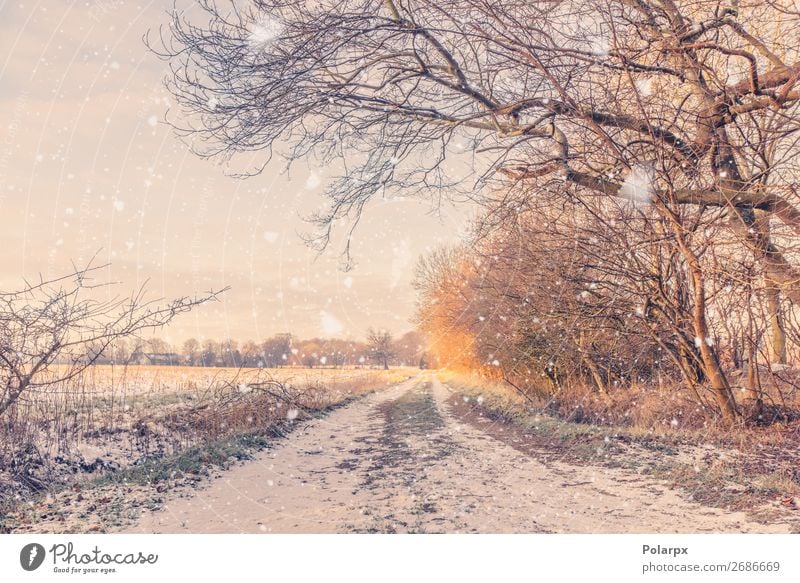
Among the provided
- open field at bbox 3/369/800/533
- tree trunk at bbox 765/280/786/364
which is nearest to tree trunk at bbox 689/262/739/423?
open field at bbox 3/369/800/533

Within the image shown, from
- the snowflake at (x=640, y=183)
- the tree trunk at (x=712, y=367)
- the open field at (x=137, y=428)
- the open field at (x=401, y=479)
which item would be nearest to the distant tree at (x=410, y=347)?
the open field at (x=137, y=428)

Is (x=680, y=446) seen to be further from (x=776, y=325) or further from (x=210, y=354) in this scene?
(x=210, y=354)

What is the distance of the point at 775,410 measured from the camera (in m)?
8.89

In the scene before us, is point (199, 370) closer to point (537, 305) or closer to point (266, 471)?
point (266, 471)

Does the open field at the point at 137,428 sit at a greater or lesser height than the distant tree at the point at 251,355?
lesser

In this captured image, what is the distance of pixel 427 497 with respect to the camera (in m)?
5.80

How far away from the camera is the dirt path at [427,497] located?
15.8ft

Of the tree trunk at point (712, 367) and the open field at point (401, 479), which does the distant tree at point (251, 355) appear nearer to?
the open field at point (401, 479)

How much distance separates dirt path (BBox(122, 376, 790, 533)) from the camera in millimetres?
4805

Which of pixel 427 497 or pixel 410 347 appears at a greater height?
pixel 410 347

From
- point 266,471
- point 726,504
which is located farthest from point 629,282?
point 266,471

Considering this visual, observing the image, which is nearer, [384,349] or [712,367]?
[712,367]

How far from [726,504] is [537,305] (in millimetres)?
7262

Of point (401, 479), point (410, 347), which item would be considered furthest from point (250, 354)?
point (410, 347)
